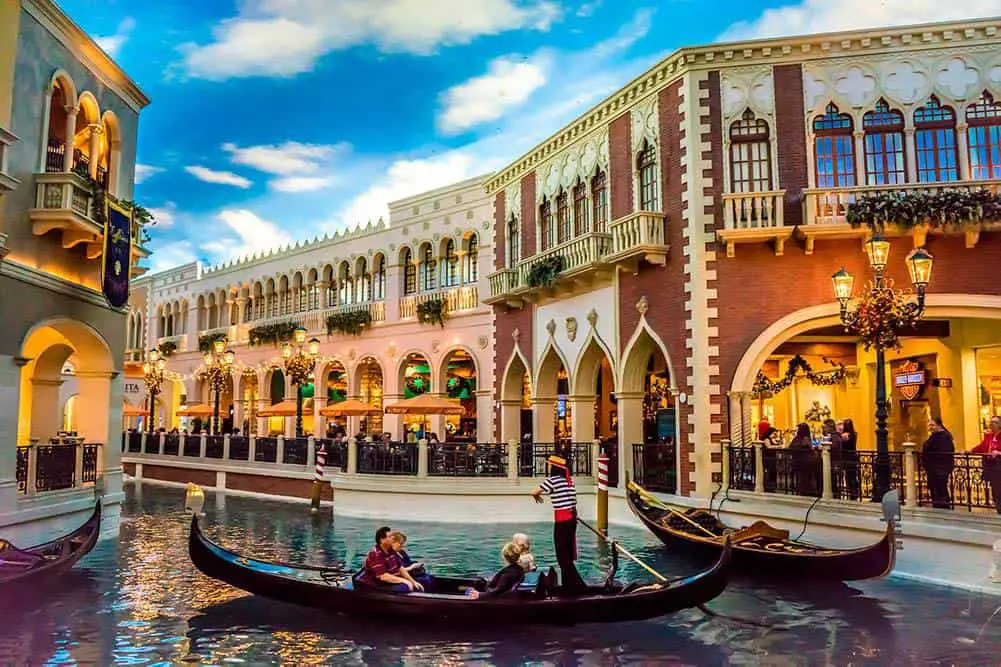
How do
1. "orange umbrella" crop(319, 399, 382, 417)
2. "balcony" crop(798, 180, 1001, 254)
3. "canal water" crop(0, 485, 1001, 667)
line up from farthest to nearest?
"orange umbrella" crop(319, 399, 382, 417), "balcony" crop(798, 180, 1001, 254), "canal water" crop(0, 485, 1001, 667)

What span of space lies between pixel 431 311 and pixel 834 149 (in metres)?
11.5

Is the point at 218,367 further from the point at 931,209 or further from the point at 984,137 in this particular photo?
the point at 984,137

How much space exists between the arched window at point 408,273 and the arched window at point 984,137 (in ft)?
47.5

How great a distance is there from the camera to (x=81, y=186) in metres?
11.2

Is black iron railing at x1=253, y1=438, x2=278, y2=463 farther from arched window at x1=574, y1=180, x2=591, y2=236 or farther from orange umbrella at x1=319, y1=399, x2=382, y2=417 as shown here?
arched window at x1=574, y1=180, x2=591, y2=236

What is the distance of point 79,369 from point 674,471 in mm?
9803

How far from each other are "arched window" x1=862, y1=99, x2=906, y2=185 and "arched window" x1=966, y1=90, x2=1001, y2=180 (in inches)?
38.3

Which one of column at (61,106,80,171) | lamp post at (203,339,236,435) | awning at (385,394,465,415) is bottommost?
awning at (385,394,465,415)

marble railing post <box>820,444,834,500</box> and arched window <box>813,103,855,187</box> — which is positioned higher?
arched window <box>813,103,855,187</box>

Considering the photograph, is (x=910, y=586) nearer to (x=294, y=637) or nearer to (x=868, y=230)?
(x=868, y=230)

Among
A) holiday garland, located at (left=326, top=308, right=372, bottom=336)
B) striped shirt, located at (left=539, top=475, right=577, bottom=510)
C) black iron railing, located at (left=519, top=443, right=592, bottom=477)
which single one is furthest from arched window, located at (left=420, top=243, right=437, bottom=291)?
striped shirt, located at (left=539, top=475, right=577, bottom=510)

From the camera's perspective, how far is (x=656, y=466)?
14.6 meters

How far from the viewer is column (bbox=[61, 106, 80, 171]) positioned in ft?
38.1

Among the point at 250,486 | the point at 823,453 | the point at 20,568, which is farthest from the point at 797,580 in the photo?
the point at 250,486
